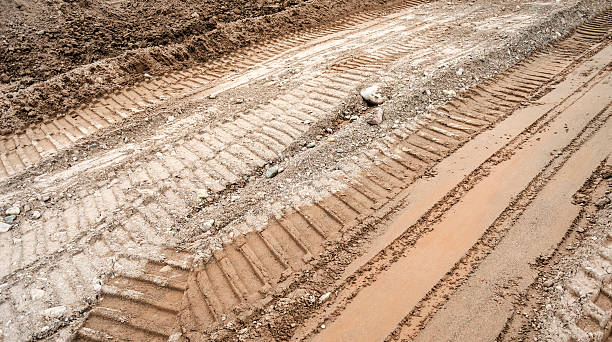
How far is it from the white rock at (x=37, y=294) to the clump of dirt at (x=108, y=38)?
3.50 metres

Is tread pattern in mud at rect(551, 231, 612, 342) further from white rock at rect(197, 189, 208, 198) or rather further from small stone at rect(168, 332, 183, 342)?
white rock at rect(197, 189, 208, 198)

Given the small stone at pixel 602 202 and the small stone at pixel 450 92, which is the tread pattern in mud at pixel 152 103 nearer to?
the small stone at pixel 450 92

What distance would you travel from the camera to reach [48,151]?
5.27m

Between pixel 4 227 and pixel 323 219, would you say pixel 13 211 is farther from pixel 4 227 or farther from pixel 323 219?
pixel 323 219

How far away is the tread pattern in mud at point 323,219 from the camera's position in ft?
10.5

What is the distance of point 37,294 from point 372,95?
4.58 meters

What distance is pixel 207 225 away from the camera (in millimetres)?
3838

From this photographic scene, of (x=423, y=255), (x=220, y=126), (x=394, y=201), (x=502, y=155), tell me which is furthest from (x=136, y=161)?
(x=502, y=155)

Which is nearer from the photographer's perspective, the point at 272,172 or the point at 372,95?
the point at 272,172

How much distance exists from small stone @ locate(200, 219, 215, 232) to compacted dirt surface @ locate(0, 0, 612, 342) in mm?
46

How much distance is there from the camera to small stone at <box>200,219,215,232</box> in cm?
383

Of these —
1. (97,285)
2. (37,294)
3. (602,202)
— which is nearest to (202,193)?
(97,285)

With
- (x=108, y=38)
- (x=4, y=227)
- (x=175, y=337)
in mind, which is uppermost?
(x=108, y=38)

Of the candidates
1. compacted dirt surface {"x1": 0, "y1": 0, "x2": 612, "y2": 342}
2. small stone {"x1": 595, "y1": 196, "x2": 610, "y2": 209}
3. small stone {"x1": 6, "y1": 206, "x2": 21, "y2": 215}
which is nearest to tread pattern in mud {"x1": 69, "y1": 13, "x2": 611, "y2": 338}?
compacted dirt surface {"x1": 0, "y1": 0, "x2": 612, "y2": 342}
